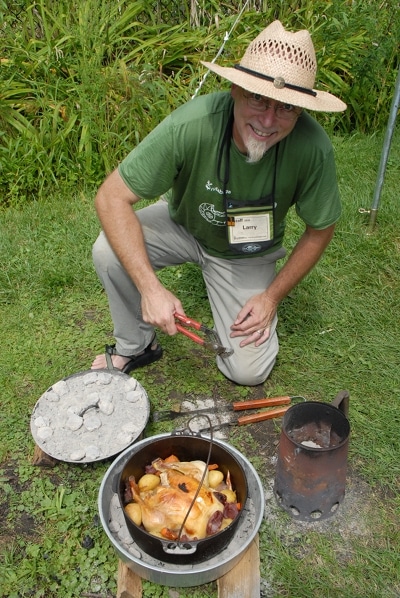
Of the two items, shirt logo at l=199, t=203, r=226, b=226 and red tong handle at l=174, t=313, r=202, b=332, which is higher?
shirt logo at l=199, t=203, r=226, b=226

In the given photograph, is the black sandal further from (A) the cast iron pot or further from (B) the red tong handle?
(A) the cast iron pot

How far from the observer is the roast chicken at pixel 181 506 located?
7.58ft

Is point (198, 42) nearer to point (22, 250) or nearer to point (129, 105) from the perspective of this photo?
point (129, 105)

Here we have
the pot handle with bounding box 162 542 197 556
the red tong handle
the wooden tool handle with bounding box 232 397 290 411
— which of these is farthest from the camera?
the wooden tool handle with bounding box 232 397 290 411

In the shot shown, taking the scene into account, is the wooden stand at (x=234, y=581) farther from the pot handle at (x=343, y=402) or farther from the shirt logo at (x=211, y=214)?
the shirt logo at (x=211, y=214)

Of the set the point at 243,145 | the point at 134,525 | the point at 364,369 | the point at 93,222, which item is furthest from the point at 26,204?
the point at 134,525

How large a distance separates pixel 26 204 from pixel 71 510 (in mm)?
3032

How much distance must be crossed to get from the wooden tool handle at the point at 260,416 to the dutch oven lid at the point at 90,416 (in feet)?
1.70

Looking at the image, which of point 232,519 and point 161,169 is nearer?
point 232,519

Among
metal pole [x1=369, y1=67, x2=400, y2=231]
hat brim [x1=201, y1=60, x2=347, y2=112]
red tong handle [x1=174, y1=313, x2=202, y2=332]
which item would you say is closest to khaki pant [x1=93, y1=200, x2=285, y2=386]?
red tong handle [x1=174, y1=313, x2=202, y2=332]

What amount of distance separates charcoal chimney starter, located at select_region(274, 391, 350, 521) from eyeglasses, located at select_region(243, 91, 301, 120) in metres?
1.29

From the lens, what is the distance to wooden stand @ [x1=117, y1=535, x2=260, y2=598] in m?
2.30

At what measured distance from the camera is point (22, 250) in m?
4.38

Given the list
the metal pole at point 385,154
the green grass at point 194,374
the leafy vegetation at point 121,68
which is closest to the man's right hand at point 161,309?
the green grass at point 194,374
